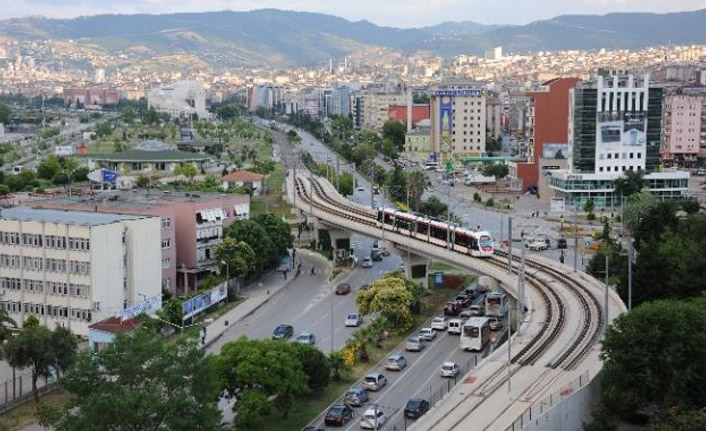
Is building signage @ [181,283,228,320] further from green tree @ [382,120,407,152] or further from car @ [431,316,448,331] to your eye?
green tree @ [382,120,407,152]

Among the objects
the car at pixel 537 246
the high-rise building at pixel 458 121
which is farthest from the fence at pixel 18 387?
the high-rise building at pixel 458 121

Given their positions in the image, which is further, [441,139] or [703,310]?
[441,139]

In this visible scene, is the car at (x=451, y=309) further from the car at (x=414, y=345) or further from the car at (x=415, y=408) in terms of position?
the car at (x=415, y=408)

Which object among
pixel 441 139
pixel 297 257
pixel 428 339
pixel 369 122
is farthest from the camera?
pixel 369 122

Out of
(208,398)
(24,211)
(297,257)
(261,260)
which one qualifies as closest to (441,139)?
(297,257)

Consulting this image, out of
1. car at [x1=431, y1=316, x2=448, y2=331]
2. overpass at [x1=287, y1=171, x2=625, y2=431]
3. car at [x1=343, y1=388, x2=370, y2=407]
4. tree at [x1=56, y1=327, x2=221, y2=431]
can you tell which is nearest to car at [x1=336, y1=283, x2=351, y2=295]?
overpass at [x1=287, y1=171, x2=625, y2=431]

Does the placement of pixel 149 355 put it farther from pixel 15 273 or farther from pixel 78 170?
pixel 78 170
